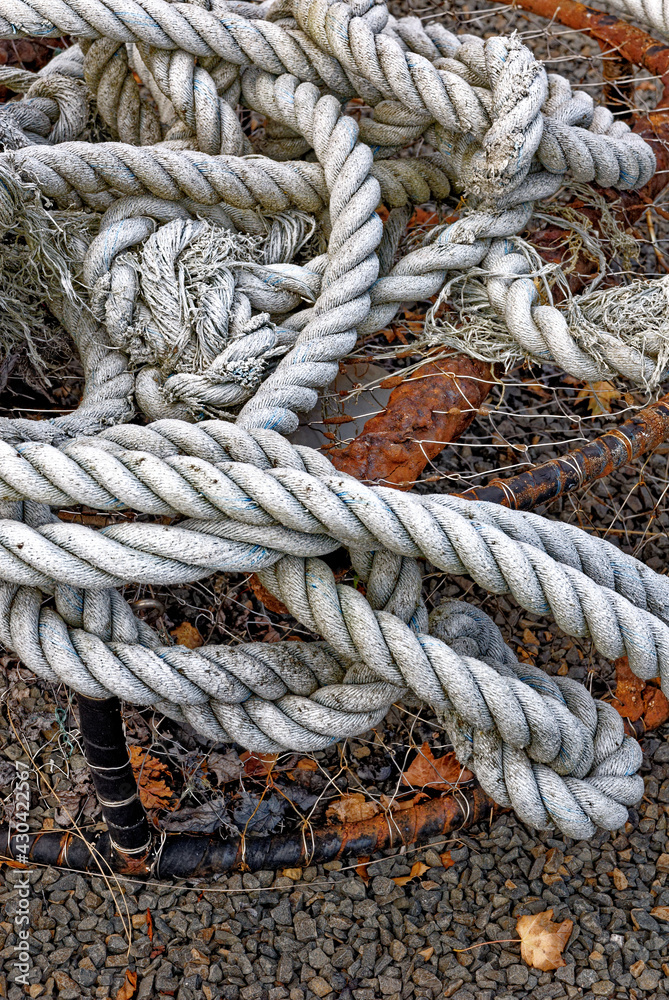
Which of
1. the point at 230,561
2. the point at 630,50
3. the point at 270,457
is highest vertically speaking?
the point at 630,50

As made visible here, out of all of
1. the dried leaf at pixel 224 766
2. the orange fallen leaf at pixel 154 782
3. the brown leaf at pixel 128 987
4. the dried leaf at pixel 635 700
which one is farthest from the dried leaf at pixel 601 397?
the brown leaf at pixel 128 987

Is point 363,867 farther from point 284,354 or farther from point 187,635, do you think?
point 284,354

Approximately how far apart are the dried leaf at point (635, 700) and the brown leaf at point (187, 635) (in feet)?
2.92

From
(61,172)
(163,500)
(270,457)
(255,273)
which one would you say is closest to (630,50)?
(255,273)

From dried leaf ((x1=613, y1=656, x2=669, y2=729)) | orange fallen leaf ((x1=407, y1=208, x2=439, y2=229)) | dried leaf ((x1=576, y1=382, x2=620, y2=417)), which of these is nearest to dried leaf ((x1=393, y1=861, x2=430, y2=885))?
dried leaf ((x1=613, y1=656, x2=669, y2=729))

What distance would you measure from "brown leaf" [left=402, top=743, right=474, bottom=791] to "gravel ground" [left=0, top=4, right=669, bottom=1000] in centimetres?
3

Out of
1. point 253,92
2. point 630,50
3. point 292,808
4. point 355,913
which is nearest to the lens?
point 355,913

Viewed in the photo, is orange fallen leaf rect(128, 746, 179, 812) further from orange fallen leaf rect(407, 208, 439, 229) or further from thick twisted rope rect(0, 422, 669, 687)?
orange fallen leaf rect(407, 208, 439, 229)

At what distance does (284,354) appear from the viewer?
5.66 ft

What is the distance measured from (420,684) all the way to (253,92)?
53.2 inches

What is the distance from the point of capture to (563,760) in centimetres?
142

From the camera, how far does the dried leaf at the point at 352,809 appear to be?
1.74 metres

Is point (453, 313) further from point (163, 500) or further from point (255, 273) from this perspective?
point (163, 500)

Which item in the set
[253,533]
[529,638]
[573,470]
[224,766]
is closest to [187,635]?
[224,766]
